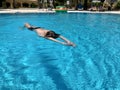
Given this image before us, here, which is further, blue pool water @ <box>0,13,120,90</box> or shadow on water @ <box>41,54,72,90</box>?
blue pool water @ <box>0,13,120,90</box>

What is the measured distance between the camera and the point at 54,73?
8781 mm

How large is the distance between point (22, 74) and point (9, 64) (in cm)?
131

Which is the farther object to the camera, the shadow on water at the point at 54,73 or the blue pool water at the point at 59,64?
the blue pool water at the point at 59,64

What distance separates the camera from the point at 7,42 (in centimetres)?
1416

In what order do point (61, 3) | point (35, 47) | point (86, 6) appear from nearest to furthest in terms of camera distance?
point (35, 47) → point (86, 6) → point (61, 3)

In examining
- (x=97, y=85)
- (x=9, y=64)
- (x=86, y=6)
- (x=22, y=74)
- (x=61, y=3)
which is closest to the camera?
(x=97, y=85)

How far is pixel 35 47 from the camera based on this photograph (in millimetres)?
12977

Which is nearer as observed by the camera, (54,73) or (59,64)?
(54,73)

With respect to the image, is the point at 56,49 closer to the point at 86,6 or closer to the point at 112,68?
the point at 112,68

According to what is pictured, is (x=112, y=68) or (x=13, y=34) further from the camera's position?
(x=13, y=34)

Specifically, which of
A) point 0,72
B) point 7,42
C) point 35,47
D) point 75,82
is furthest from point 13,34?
point 75,82

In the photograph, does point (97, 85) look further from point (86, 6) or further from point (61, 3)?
point (61, 3)

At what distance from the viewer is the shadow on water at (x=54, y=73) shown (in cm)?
768

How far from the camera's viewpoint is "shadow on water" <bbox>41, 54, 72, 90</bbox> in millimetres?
7684
